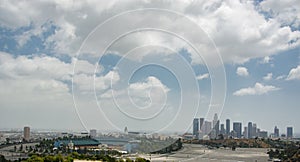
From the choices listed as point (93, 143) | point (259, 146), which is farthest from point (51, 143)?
point (259, 146)

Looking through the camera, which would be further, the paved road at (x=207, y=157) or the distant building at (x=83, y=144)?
the distant building at (x=83, y=144)

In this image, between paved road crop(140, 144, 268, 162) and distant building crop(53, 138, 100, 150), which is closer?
paved road crop(140, 144, 268, 162)

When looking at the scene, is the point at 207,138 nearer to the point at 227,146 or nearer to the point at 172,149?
the point at 227,146

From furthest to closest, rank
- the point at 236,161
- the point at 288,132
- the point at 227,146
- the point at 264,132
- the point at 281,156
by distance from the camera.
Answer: the point at 288,132
the point at 264,132
the point at 227,146
the point at 281,156
the point at 236,161

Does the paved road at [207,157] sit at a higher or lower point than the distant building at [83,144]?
lower

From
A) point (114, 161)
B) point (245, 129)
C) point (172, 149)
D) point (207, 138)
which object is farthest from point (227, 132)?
point (114, 161)

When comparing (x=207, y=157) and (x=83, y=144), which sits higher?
(x=83, y=144)

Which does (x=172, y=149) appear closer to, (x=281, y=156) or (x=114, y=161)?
(x=281, y=156)

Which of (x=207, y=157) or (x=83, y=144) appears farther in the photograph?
(x=83, y=144)

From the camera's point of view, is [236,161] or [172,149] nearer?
[236,161]

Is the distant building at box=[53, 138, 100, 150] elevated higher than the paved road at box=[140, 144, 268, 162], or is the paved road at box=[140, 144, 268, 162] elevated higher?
the distant building at box=[53, 138, 100, 150]

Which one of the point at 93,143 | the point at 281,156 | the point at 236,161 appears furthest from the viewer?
the point at 93,143
